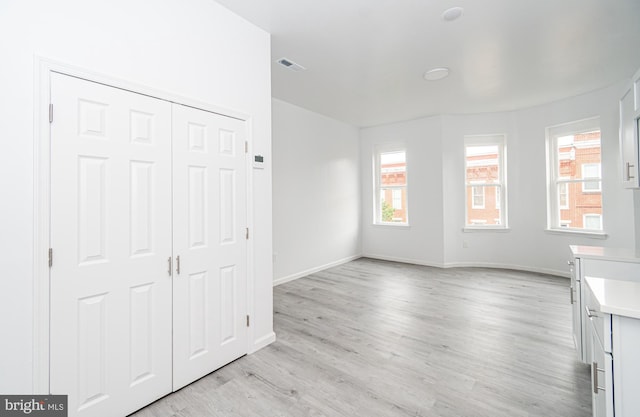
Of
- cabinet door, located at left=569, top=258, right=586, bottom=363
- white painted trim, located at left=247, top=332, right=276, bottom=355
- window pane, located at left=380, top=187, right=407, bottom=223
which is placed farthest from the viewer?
window pane, located at left=380, top=187, right=407, bottom=223

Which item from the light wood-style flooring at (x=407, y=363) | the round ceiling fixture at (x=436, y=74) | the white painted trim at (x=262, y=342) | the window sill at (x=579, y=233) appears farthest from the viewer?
the window sill at (x=579, y=233)

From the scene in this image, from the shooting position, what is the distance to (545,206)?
16.5 ft

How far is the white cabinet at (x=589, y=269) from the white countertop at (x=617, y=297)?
33.2 inches

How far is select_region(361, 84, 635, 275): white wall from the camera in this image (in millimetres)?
4984

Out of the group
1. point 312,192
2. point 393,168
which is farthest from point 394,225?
point 312,192

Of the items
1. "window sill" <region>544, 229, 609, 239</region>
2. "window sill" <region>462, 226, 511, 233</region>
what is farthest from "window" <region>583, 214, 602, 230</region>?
"window sill" <region>462, 226, 511, 233</region>

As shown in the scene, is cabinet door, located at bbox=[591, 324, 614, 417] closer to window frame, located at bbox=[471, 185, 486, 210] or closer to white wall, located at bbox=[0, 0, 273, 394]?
white wall, located at bbox=[0, 0, 273, 394]

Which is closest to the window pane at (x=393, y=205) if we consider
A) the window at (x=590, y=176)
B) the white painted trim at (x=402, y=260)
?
the white painted trim at (x=402, y=260)

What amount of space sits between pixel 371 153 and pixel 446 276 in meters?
2.95

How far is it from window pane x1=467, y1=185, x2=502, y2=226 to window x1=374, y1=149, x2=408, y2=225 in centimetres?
121

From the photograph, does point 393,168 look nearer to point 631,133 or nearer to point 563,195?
point 563,195

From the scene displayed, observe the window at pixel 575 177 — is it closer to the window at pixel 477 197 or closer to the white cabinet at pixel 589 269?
the window at pixel 477 197

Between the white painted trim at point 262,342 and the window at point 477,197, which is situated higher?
the window at point 477,197

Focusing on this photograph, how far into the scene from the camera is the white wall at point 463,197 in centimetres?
498
